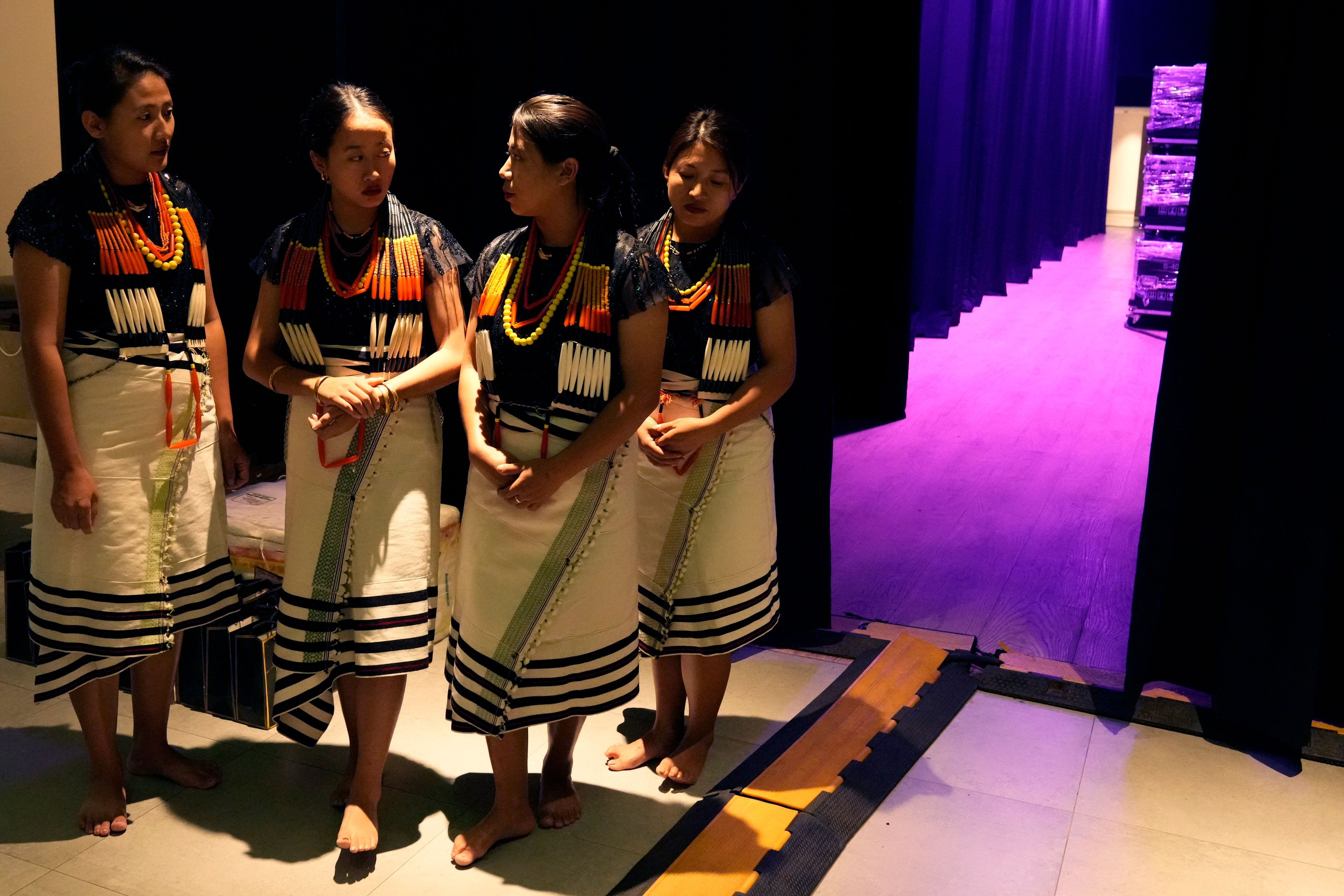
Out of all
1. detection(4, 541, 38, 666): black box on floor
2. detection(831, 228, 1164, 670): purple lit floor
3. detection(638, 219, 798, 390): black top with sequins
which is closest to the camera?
detection(638, 219, 798, 390): black top with sequins

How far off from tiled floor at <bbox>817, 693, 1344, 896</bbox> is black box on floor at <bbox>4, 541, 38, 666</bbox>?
2.29m

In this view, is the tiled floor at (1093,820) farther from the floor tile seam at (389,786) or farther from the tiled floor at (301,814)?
the floor tile seam at (389,786)

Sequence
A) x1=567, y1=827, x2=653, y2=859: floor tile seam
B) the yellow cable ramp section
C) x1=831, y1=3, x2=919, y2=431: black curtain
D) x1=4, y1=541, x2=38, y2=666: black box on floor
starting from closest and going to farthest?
the yellow cable ramp section < x1=567, y1=827, x2=653, y2=859: floor tile seam < x1=4, y1=541, x2=38, y2=666: black box on floor < x1=831, y1=3, x2=919, y2=431: black curtain

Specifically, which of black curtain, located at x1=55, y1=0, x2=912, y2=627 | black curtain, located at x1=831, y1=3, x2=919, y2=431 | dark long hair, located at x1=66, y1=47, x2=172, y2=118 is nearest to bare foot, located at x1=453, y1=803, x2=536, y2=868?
black curtain, located at x1=55, y1=0, x2=912, y2=627

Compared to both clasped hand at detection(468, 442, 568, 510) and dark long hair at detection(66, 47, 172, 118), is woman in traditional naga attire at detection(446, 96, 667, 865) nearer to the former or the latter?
clasped hand at detection(468, 442, 568, 510)

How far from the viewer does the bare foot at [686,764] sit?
288cm

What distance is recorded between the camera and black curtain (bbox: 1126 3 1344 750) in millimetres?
2943

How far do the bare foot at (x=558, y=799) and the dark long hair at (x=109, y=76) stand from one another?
5.30ft

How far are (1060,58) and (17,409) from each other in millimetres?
10845

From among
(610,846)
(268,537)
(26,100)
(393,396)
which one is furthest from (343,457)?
(26,100)

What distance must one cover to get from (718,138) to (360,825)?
5.17ft

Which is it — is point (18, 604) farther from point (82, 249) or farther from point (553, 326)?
point (553, 326)

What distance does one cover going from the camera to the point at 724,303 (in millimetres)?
2676

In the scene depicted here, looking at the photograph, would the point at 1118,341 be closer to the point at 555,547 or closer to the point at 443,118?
the point at 443,118
